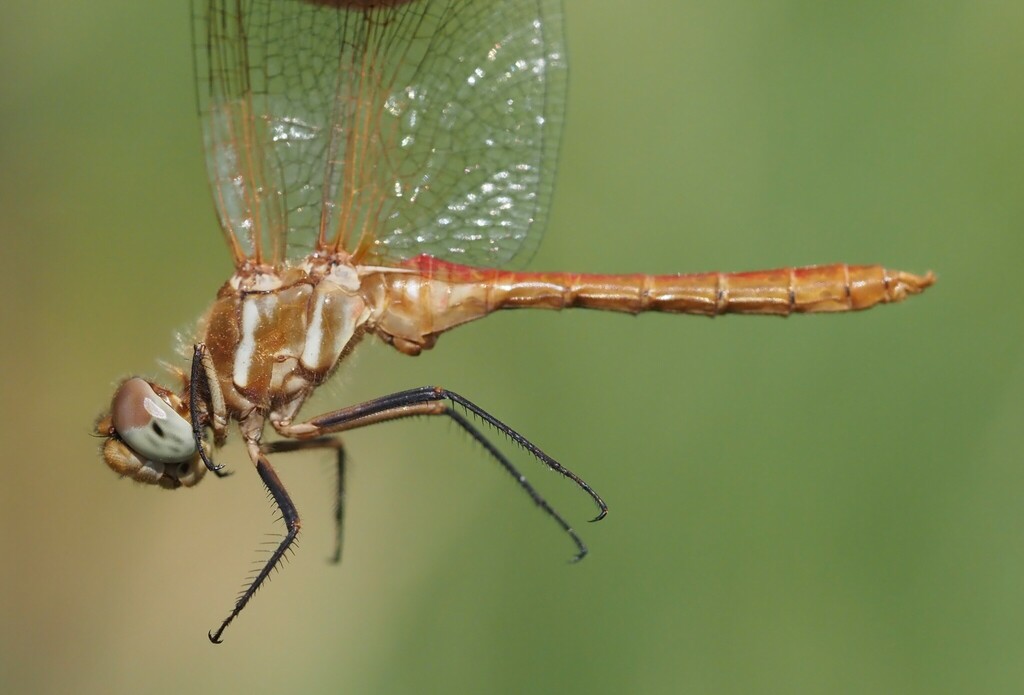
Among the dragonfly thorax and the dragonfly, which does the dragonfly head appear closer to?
the dragonfly

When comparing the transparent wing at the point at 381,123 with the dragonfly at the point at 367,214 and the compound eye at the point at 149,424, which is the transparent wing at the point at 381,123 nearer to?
the dragonfly at the point at 367,214

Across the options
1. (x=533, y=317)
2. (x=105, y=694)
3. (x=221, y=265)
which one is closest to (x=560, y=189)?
(x=533, y=317)

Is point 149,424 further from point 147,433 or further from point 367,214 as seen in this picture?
point 367,214

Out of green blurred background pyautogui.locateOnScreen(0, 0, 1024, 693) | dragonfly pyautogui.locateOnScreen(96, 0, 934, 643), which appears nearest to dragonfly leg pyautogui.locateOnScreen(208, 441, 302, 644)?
dragonfly pyautogui.locateOnScreen(96, 0, 934, 643)

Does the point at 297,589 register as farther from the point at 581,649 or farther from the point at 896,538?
the point at 896,538

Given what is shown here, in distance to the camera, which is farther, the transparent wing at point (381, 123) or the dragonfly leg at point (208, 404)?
the transparent wing at point (381, 123)

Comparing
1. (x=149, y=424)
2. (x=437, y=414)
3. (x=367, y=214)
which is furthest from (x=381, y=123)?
(x=149, y=424)

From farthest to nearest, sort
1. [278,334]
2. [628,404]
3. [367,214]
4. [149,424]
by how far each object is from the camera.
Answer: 1. [628,404]
2. [367,214]
3. [278,334]
4. [149,424]

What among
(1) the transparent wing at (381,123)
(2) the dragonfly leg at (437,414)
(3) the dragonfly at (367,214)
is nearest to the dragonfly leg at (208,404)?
(3) the dragonfly at (367,214)

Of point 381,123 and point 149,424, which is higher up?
point 381,123
